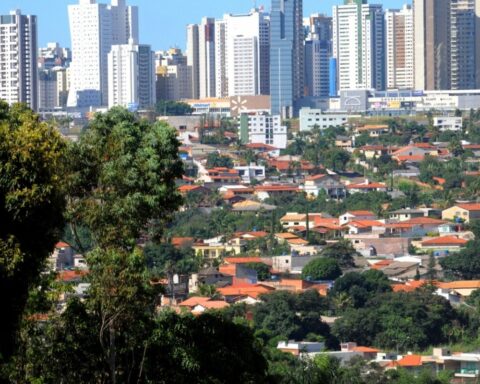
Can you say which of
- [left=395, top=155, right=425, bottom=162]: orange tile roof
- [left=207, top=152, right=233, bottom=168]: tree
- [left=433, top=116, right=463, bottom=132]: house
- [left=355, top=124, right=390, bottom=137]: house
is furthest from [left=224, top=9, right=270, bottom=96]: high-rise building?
[left=395, top=155, right=425, bottom=162]: orange tile roof

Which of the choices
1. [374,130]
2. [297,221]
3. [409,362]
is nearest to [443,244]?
[297,221]

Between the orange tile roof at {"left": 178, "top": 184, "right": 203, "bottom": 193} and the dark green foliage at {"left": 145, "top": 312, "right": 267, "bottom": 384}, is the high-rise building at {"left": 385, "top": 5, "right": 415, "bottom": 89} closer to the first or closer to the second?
the orange tile roof at {"left": 178, "top": 184, "right": 203, "bottom": 193}

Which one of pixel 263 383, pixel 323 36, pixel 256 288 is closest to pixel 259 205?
pixel 256 288

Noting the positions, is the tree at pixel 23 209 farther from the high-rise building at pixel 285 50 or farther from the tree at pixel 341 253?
the high-rise building at pixel 285 50

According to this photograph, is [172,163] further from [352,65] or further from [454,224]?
[352,65]

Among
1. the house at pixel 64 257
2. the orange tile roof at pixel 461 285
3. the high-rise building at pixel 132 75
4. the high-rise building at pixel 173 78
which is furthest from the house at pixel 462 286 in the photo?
the high-rise building at pixel 173 78

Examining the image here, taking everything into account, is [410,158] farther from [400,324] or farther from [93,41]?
[93,41]
